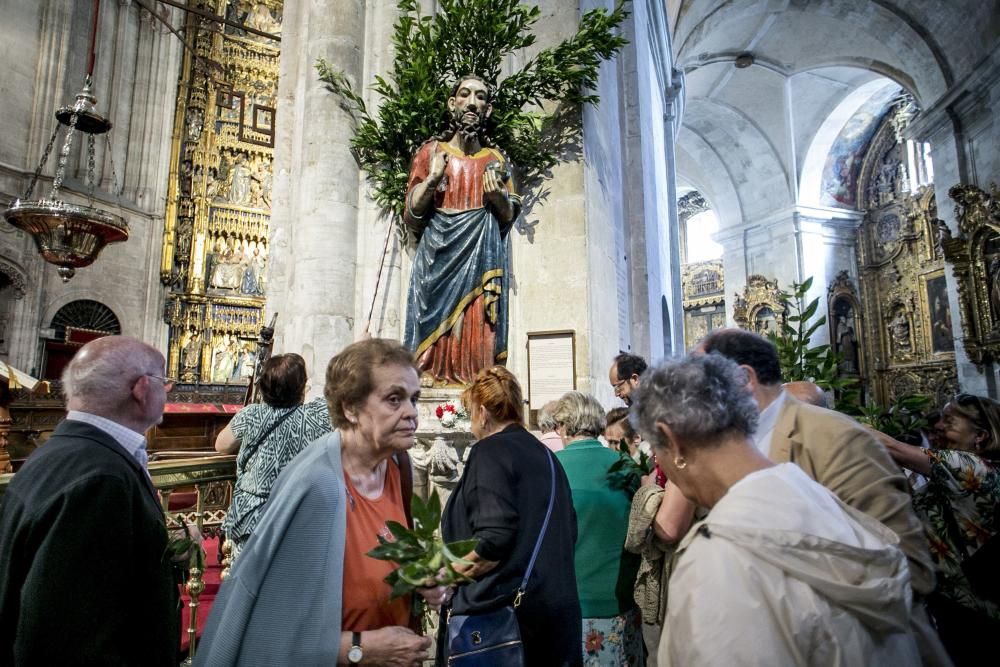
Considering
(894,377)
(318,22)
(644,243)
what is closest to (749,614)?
(318,22)

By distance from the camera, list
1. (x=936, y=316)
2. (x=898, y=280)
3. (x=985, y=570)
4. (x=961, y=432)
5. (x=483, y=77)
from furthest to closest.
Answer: (x=898, y=280) < (x=936, y=316) < (x=483, y=77) < (x=961, y=432) < (x=985, y=570)

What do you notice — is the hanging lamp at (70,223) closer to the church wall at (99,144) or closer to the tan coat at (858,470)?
the church wall at (99,144)

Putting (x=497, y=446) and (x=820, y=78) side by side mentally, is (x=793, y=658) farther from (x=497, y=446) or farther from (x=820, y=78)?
(x=820, y=78)

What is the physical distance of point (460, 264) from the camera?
4.14 meters

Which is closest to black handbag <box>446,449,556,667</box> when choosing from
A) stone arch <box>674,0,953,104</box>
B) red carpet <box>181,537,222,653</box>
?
red carpet <box>181,537,222,653</box>

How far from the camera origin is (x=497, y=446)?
2.01m

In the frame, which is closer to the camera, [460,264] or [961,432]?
[961,432]

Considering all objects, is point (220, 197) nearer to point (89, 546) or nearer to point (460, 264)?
point (460, 264)

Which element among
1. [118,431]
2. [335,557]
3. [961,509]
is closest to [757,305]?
[961,509]

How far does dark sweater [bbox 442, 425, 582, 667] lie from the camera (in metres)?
1.88

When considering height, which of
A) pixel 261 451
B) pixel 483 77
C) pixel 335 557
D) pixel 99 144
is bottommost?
pixel 335 557

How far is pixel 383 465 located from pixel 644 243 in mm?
6321

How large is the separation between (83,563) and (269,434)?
1.31 metres

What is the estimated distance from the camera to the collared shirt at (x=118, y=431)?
1538mm
